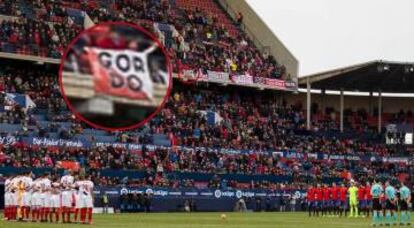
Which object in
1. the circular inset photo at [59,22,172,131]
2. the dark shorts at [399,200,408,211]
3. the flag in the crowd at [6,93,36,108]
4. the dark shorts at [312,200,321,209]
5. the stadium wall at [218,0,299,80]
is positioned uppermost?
the stadium wall at [218,0,299,80]

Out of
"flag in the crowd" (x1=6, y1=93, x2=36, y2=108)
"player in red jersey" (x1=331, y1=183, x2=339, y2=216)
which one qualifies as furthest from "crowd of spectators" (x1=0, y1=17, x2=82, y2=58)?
"player in red jersey" (x1=331, y1=183, x2=339, y2=216)

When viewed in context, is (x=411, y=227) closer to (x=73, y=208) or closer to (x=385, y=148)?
(x=73, y=208)

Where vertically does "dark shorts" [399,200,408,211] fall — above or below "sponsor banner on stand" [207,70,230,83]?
below

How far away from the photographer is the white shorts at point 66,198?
32000 mm

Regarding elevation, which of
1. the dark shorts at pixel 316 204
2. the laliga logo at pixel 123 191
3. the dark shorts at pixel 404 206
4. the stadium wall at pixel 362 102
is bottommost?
the dark shorts at pixel 316 204

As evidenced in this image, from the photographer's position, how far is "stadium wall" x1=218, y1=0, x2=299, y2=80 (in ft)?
253

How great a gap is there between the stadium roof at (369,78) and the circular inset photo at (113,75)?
64866 millimetres

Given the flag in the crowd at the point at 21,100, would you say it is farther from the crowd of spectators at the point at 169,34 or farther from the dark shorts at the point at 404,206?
the dark shorts at the point at 404,206

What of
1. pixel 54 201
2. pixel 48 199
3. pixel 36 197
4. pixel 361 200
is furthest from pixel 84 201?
pixel 361 200

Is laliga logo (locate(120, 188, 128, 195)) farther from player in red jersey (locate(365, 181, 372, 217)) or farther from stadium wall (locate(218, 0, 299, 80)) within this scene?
stadium wall (locate(218, 0, 299, 80))

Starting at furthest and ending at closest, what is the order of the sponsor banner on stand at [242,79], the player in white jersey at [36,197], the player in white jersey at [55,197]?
the sponsor banner on stand at [242,79]
the player in white jersey at [36,197]
the player in white jersey at [55,197]

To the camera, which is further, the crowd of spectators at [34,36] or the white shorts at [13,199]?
the crowd of spectators at [34,36]

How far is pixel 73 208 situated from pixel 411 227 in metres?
13.0

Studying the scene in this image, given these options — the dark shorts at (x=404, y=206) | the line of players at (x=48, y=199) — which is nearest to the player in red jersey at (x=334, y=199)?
the dark shorts at (x=404, y=206)
